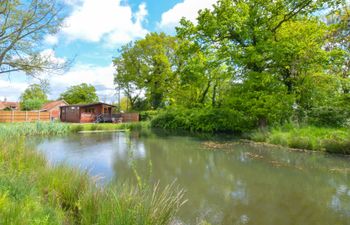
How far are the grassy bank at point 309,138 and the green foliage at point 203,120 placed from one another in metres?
2.69

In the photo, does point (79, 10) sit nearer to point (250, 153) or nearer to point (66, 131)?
point (250, 153)

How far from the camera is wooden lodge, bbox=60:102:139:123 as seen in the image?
95.1 ft

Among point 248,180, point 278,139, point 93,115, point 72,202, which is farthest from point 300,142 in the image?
point 93,115

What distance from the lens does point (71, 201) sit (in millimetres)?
3521

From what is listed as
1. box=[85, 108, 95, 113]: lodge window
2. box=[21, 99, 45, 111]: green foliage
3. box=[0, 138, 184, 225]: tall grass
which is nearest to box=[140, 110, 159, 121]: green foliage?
box=[85, 108, 95, 113]: lodge window

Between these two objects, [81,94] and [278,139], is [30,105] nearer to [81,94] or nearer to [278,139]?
[81,94]

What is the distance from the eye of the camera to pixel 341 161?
26.7 feet

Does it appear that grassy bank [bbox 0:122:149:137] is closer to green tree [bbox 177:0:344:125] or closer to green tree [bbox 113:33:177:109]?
green tree [bbox 177:0:344:125]

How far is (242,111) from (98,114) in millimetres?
20539

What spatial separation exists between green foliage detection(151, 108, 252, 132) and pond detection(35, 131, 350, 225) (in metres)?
5.67

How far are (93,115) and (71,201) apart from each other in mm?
28118

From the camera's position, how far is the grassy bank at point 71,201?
7.98 feet

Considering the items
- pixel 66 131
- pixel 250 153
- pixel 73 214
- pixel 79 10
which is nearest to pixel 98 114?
pixel 66 131

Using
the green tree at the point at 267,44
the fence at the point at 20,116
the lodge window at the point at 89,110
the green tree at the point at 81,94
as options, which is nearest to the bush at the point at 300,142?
the green tree at the point at 267,44
